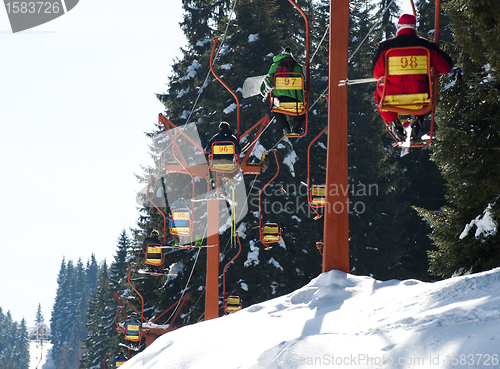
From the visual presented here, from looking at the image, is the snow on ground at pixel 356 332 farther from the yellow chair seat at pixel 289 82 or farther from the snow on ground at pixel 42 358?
the snow on ground at pixel 42 358

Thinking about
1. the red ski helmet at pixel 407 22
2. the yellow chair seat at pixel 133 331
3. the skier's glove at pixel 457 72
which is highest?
the red ski helmet at pixel 407 22

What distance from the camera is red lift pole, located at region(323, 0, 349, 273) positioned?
8898 millimetres

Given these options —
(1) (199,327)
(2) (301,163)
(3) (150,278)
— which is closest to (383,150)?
(2) (301,163)

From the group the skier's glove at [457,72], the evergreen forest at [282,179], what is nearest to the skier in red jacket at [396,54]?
the skier's glove at [457,72]

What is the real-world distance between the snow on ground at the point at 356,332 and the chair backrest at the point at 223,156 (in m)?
3.91

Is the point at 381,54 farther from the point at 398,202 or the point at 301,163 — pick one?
the point at 398,202

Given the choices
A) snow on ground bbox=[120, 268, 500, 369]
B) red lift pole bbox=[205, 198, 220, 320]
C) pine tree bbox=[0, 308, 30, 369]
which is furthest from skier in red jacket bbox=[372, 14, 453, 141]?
pine tree bbox=[0, 308, 30, 369]

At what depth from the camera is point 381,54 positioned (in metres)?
6.20

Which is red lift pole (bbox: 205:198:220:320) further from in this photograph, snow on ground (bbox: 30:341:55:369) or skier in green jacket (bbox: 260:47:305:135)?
snow on ground (bbox: 30:341:55:369)

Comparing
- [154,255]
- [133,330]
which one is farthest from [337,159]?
[133,330]

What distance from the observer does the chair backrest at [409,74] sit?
602 cm

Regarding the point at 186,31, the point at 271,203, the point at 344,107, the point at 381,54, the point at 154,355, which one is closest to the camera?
the point at 381,54

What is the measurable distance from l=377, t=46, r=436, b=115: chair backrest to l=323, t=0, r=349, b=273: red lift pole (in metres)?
2.88

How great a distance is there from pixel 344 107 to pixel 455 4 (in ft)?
14.1
